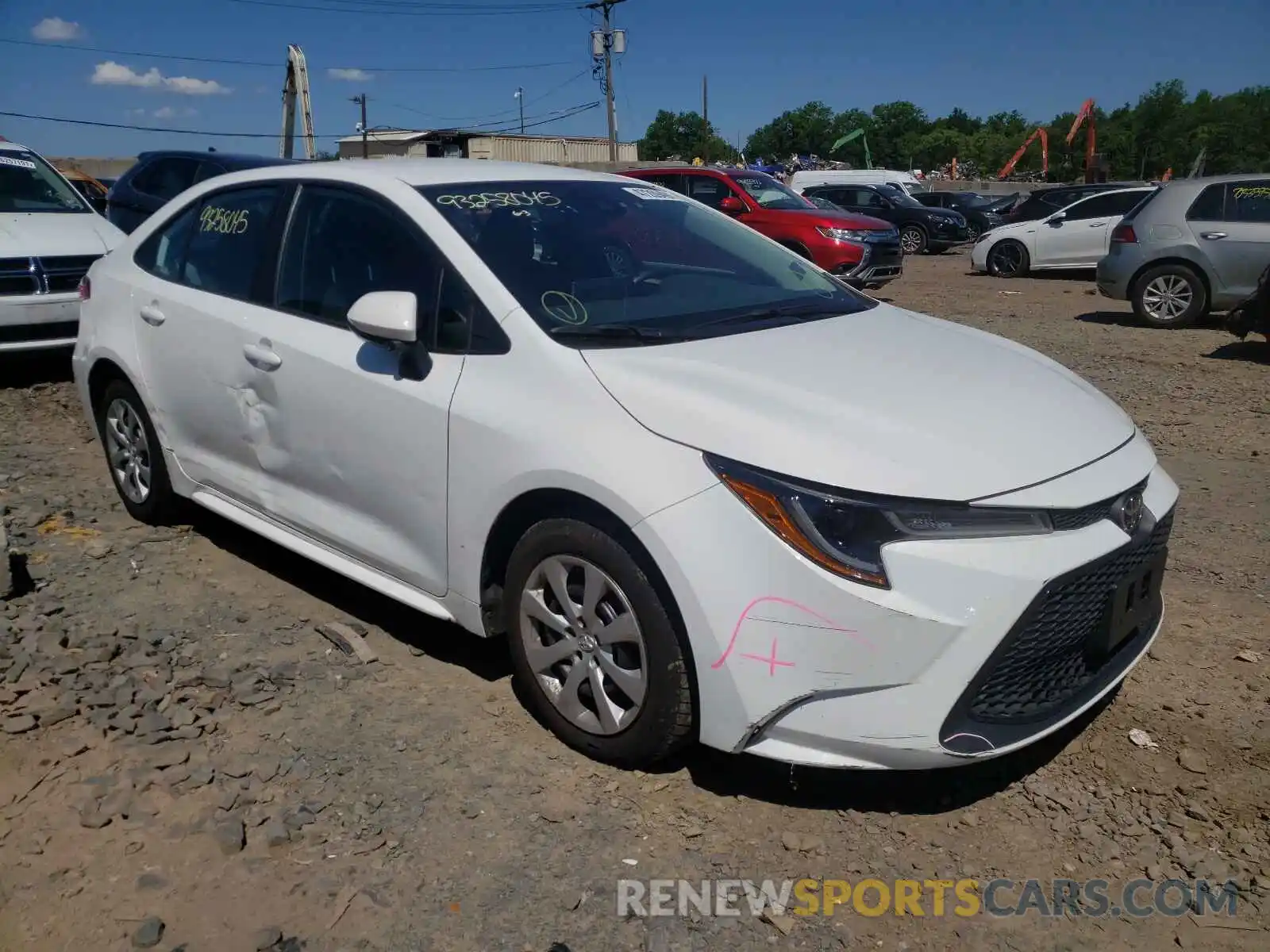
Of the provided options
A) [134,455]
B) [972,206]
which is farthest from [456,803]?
[972,206]

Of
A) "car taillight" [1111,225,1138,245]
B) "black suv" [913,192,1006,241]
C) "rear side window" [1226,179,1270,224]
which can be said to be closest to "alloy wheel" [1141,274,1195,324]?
"car taillight" [1111,225,1138,245]

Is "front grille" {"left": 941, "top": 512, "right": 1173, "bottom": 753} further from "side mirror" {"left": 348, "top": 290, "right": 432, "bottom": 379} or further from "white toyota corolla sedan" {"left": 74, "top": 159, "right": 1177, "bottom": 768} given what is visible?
"side mirror" {"left": 348, "top": 290, "right": 432, "bottom": 379}

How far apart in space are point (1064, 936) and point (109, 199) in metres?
11.6

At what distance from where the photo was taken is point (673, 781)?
9.76ft

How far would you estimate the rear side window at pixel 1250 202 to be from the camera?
10438 millimetres

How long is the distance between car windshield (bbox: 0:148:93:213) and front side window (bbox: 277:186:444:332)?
18.9 feet

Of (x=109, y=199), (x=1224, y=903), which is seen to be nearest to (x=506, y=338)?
(x=1224, y=903)

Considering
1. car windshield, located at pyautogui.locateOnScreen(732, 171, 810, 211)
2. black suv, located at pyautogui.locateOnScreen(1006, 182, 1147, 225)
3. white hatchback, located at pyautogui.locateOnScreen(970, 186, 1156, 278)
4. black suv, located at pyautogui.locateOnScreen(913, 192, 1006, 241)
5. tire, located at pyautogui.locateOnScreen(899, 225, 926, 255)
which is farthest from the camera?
black suv, located at pyautogui.locateOnScreen(913, 192, 1006, 241)

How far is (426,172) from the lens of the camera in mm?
3738

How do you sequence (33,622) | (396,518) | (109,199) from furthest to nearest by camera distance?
(109,199) < (33,622) < (396,518)

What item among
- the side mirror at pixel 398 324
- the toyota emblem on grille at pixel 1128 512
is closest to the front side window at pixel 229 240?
the side mirror at pixel 398 324

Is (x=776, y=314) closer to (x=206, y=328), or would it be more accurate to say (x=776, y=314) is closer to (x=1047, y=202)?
(x=206, y=328)

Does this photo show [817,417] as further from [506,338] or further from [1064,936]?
[1064,936]

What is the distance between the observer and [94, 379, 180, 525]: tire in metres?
4.66
